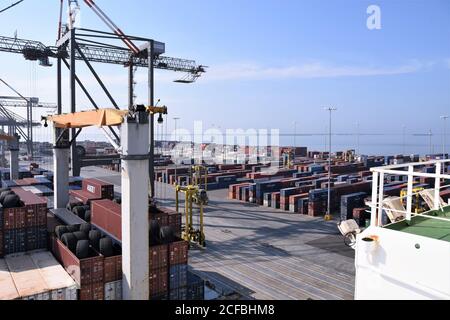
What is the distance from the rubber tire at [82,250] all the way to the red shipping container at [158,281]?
279 cm

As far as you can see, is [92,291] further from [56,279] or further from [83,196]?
[83,196]

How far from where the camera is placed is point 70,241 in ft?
48.8

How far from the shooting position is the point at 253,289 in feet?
57.6

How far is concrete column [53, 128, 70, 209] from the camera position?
890 inches

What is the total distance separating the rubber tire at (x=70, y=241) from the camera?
14.7 metres

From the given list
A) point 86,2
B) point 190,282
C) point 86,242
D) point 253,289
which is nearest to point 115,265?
point 86,242

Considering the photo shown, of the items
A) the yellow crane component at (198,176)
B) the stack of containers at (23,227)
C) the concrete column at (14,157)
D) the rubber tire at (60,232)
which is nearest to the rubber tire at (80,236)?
the rubber tire at (60,232)

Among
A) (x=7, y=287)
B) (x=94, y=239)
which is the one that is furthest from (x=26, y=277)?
(x=94, y=239)

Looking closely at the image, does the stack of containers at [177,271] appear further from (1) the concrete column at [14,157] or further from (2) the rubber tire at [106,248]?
(1) the concrete column at [14,157]

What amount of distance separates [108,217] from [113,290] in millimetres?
4540
